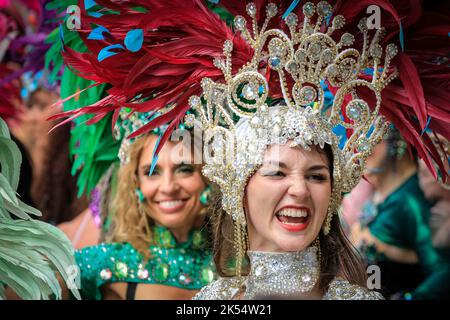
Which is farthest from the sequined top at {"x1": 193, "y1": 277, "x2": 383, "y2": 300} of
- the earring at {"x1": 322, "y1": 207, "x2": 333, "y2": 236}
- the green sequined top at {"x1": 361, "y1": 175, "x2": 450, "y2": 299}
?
the green sequined top at {"x1": 361, "y1": 175, "x2": 450, "y2": 299}

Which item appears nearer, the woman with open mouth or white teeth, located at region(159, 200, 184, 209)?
the woman with open mouth

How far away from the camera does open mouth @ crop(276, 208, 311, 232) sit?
2.34 metres

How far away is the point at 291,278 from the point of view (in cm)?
240

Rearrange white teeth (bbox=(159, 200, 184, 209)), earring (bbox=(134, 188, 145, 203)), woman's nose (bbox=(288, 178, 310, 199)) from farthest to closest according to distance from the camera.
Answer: earring (bbox=(134, 188, 145, 203)), white teeth (bbox=(159, 200, 184, 209)), woman's nose (bbox=(288, 178, 310, 199))

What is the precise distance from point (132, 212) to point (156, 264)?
0.26m

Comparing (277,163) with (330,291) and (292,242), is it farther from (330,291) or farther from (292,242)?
(330,291)

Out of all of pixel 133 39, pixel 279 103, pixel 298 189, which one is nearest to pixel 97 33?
pixel 133 39

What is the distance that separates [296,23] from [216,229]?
2.36 feet

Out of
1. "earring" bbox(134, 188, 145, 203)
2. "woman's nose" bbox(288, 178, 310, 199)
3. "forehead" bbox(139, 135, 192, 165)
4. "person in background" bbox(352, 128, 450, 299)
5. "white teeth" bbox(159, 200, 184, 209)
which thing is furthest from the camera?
"person in background" bbox(352, 128, 450, 299)

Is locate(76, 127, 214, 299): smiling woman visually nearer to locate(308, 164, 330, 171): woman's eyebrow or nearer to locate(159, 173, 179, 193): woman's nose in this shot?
locate(159, 173, 179, 193): woman's nose

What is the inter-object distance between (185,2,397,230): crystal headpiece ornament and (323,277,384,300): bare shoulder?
10.5 inches

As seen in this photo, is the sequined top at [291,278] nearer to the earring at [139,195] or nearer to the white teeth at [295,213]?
the white teeth at [295,213]

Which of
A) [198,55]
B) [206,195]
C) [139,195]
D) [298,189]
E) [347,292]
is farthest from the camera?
[139,195]

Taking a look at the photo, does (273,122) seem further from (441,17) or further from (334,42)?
(441,17)
